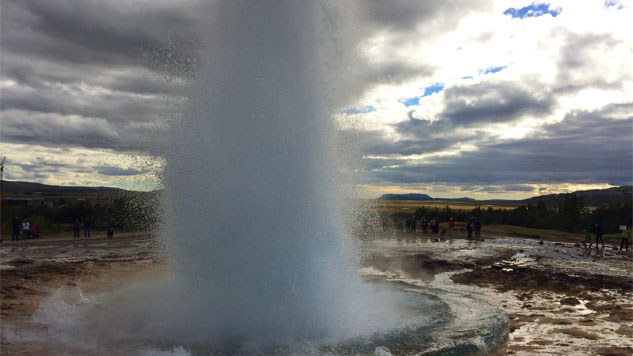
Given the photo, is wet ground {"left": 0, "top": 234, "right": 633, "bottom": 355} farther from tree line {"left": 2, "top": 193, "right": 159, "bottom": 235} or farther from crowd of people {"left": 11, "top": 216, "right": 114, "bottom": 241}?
tree line {"left": 2, "top": 193, "right": 159, "bottom": 235}

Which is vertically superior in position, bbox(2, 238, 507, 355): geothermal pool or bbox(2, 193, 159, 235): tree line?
bbox(2, 193, 159, 235): tree line

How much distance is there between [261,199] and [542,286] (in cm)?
912

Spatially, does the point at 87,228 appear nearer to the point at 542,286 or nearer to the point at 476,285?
the point at 476,285

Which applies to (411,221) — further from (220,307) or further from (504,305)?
(220,307)

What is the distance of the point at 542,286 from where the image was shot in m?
11.9

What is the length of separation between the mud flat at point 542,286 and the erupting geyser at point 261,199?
8.31 feet

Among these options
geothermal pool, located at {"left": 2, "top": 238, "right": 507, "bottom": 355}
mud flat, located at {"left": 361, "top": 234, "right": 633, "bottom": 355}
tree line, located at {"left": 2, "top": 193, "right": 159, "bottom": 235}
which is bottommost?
mud flat, located at {"left": 361, "top": 234, "right": 633, "bottom": 355}

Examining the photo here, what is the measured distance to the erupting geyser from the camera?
6.29m

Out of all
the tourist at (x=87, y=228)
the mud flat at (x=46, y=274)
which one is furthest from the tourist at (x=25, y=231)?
the tourist at (x=87, y=228)

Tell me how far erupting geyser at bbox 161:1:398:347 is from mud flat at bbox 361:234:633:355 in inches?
99.7

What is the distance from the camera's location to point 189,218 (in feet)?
22.8

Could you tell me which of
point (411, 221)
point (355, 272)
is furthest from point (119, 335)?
point (411, 221)

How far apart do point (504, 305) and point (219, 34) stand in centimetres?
804

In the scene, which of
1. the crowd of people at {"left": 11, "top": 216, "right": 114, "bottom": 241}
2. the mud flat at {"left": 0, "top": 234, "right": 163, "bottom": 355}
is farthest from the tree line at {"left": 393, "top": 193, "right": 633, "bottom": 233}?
the mud flat at {"left": 0, "top": 234, "right": 163, "bottom": 355}
